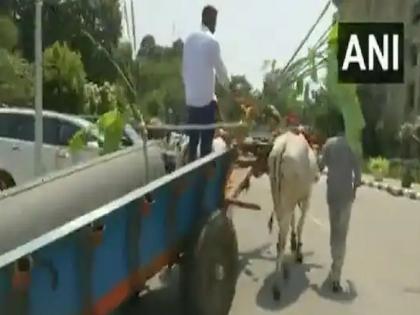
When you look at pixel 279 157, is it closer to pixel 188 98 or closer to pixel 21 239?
pixel 188 98

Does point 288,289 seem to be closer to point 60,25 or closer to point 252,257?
point 252,257

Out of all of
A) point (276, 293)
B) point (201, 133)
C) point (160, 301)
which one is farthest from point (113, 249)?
point (276, 293)

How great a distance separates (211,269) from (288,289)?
9.24ft

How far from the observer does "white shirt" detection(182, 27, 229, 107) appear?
10.3 meters

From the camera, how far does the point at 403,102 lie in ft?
203

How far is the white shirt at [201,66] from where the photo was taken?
10.3 m

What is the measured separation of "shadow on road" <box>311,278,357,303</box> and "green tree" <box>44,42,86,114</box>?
95.5 ft

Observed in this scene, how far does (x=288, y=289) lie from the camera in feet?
37.1

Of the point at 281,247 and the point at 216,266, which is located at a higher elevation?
the point at 216,266

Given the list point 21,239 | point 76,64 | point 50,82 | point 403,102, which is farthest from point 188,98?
point 403,102

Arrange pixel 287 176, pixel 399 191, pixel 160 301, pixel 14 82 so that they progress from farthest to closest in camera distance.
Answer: pixel 14 82, pixel 399 191, pixel 287 176, pixel 160 301

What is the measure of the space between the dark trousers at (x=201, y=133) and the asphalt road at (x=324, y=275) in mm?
1221

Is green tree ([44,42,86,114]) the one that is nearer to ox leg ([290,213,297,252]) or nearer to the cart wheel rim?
ox leg ([290,213,297,252])

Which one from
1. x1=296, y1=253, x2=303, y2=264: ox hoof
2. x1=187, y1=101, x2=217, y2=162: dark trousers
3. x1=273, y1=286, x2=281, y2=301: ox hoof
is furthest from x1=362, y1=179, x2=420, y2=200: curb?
x1=187, y1=101, x2=217, y2=162: dark trousers
